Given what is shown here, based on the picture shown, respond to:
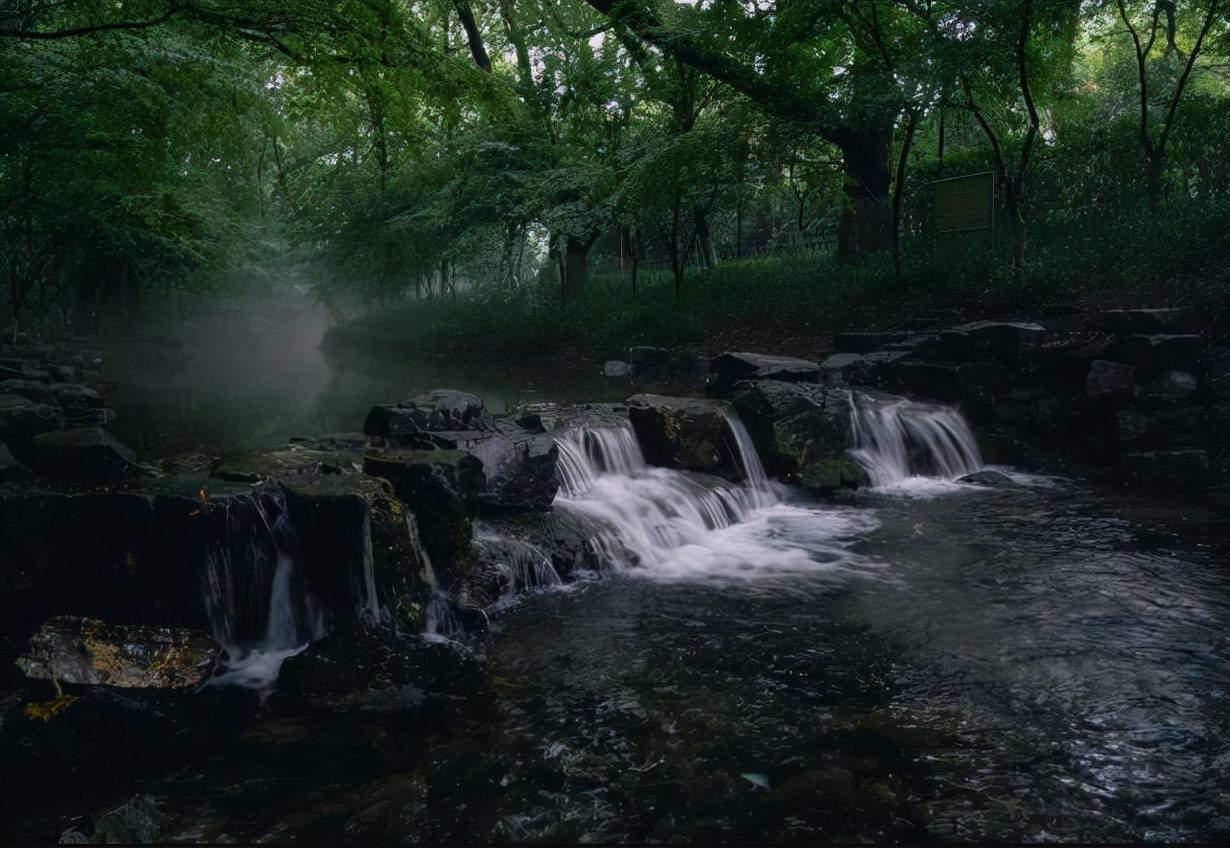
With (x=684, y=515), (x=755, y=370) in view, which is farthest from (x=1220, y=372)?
(x=684, y=515)

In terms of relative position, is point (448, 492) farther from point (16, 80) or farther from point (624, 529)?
point (16, 80)

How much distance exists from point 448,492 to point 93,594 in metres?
2.98

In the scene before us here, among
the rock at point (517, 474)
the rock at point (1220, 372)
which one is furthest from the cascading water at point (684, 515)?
the rock at point (1220, 372)

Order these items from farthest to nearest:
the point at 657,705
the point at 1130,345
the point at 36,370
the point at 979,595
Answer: the point at 36,370 < the point at 1130,345 < the point at 979,595 < the point at 657,705

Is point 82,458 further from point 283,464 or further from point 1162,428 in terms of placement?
point 1162,428

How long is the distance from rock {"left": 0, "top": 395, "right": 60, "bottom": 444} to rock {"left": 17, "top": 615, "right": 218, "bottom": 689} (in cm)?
651

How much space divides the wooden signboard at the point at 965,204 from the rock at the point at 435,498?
16174 millimetres

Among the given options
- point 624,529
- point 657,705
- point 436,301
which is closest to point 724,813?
point 657,705

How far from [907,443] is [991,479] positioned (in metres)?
1.42

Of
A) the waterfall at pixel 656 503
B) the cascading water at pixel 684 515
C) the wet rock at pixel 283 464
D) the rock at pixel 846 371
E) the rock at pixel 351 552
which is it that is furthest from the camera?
the rock at pixel 846 371

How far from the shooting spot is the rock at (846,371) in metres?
15.1

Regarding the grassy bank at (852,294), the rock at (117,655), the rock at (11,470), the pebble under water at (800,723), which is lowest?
the pebble under water at (800,723)

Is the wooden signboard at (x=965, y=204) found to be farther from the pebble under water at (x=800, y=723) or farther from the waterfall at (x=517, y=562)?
the waterfall at (x=517, y=562)

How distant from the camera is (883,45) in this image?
709 inches
